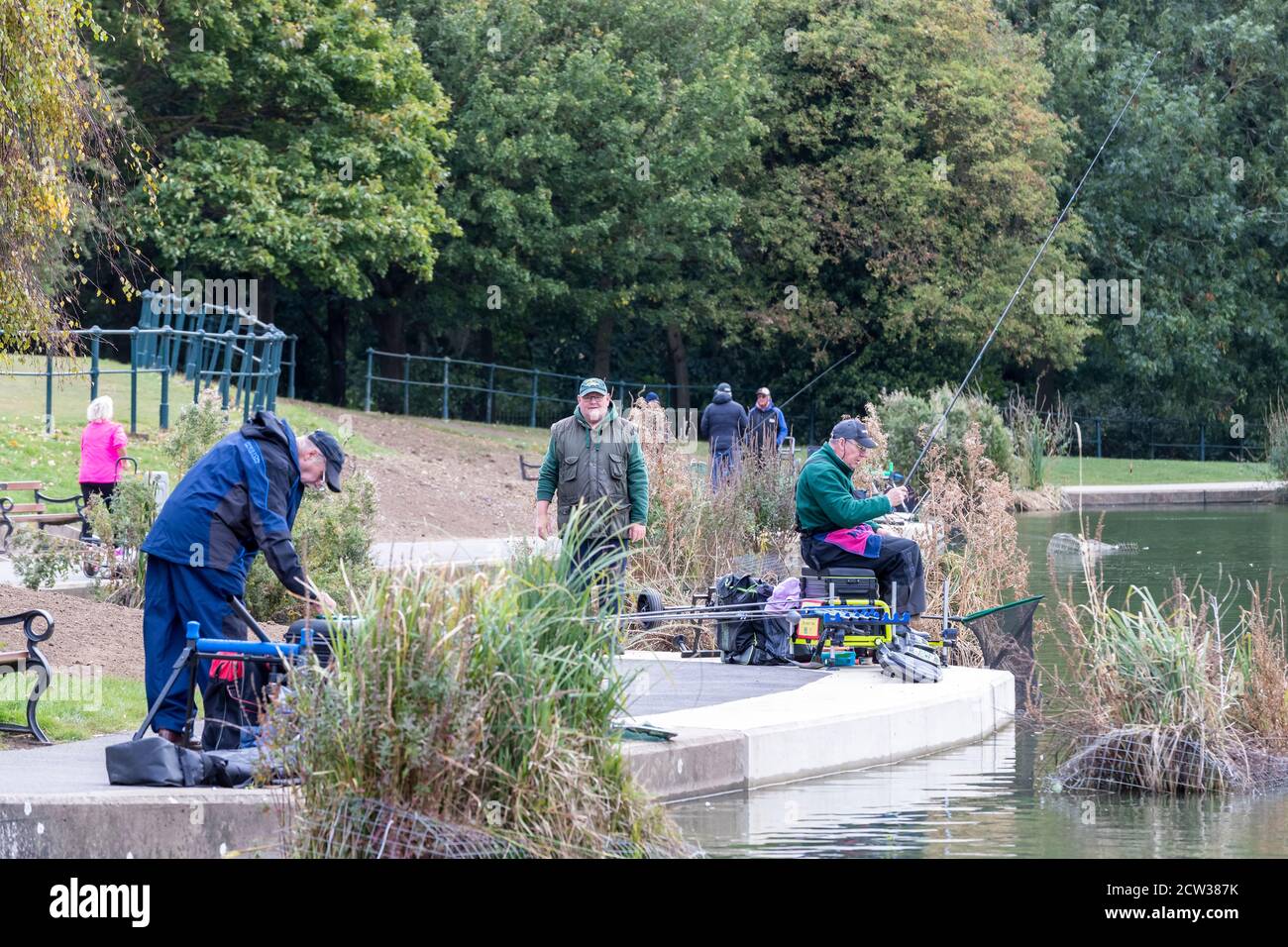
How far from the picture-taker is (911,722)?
10.0 meters

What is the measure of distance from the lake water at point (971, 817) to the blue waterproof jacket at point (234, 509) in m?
2.23

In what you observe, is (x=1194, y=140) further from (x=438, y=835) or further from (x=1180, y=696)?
(x=438, y=835)

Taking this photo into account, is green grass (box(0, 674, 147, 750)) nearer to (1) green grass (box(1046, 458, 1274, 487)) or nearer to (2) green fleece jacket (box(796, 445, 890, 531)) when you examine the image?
(2) green fleece jacket (box(796, 445, 890, 531))

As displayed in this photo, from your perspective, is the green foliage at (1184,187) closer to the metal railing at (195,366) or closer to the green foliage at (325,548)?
the metal railing at (195,366)

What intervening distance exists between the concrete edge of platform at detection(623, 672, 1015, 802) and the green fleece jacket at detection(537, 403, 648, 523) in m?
2.12

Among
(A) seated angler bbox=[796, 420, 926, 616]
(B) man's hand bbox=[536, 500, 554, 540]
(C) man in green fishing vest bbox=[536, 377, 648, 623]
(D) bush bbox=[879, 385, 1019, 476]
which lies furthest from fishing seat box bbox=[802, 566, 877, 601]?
(D) bush bbox=[879, 385, 1019, 476]

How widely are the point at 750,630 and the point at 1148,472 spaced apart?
30.6 metres

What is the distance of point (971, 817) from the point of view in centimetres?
850

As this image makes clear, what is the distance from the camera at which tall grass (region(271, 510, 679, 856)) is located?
6164 mm

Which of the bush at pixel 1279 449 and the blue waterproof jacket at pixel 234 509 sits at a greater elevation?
the bush at pixel 1279 449

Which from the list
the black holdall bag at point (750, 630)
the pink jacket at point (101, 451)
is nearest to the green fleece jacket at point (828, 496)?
the black holdall bag at point (750, 630)

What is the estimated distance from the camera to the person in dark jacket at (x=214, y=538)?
25.6 ft

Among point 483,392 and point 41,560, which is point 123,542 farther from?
point 483,392
